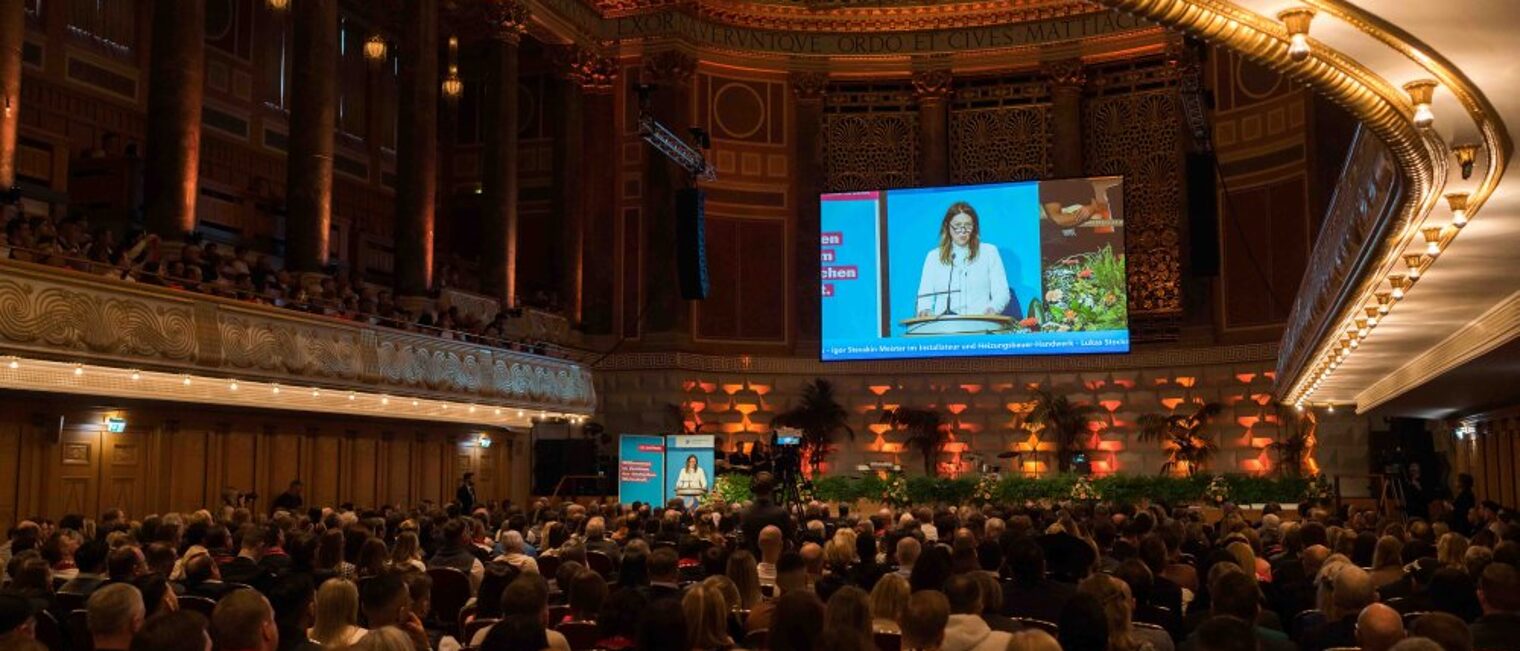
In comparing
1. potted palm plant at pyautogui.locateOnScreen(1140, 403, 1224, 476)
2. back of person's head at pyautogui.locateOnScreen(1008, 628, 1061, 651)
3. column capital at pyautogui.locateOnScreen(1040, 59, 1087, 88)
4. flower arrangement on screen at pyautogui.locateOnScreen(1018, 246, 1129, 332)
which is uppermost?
column capital at pyautogui.locateOnScreen(1040, 59, 1087, 88)

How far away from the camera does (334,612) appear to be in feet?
19.4

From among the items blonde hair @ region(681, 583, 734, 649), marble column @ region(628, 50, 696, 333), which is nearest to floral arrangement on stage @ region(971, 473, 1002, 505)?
marble column @ region(628, 50, 696, 333)

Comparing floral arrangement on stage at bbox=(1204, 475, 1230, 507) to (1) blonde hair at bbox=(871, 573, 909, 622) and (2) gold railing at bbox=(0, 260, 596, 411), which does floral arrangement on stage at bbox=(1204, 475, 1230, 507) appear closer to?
(2) gold railing at bbox=(0, 260, 596, 411)

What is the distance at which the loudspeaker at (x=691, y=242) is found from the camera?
26.7m

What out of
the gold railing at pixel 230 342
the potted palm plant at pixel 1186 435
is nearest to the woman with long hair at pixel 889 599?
the gold railing at pixel 230 342

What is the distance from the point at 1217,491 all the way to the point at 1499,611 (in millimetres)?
16547

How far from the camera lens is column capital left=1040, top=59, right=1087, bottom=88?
29.7m

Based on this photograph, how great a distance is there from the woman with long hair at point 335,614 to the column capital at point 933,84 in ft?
85.0

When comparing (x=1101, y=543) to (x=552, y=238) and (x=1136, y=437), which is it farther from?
(x=552, y=238)

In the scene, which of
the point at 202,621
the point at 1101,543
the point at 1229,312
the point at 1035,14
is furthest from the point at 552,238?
the point at 202,621

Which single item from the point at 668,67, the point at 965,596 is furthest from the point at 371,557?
the point at 668,67

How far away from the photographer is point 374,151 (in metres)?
30.5

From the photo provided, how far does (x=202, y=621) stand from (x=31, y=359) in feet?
39.7

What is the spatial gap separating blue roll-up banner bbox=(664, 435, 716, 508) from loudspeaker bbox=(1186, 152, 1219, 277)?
29.7 ft
